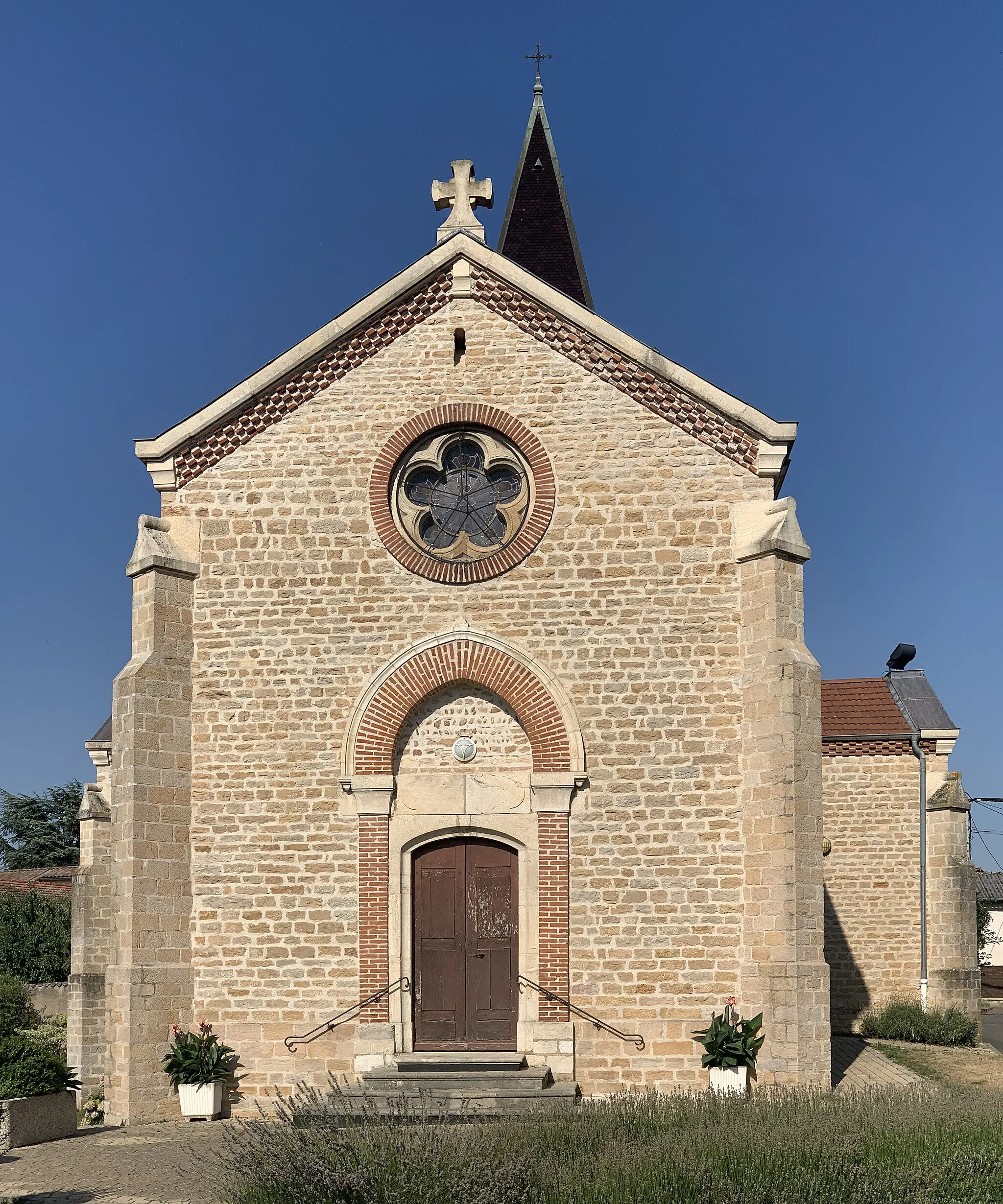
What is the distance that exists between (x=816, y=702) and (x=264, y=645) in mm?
6050

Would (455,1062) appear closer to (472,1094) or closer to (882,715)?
(472,1094)

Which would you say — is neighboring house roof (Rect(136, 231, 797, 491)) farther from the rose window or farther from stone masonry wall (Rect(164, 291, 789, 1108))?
the rose window

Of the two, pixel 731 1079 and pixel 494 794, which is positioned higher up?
pixel 494 794

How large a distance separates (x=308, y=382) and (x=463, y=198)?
10.1 feet

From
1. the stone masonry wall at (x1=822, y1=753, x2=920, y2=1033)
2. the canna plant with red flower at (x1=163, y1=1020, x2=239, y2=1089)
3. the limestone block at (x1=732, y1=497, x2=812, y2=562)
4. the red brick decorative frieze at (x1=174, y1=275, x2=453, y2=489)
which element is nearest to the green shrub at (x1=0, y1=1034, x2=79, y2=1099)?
the canna plant with red flower at (x1=163, y1=1020, x2=239, y2=1089)

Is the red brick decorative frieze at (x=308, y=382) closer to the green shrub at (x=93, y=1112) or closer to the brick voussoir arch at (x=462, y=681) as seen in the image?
the brick voussoir arch at (x=462, y=681)

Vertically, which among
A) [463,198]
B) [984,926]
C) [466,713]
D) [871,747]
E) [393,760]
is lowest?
[984,926]

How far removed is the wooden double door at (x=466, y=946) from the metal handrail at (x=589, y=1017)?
383 millimetres

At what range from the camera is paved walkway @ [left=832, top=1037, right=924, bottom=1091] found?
14000 millimetres

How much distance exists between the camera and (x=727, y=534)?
14.2 meters

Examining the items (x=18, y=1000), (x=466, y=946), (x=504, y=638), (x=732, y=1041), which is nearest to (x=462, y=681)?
(x=504, y=638)

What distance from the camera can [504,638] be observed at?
14.2m

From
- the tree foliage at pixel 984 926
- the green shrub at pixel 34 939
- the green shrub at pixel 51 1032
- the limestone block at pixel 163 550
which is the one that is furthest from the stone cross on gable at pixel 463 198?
the green shrub at pixel 34 939

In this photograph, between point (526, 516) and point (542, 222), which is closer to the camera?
point (526, 516)
